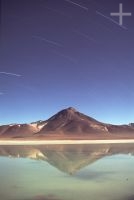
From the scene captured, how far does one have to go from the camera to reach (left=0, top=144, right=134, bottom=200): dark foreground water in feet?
13.1

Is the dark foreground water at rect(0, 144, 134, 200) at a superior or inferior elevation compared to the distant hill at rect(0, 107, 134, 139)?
inferior

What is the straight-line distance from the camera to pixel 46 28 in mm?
4570

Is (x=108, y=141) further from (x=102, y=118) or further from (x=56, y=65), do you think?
(x=56, y=65)

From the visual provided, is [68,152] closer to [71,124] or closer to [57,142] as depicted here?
[57,142]

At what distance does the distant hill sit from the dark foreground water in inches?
9.2

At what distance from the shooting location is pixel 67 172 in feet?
14.5

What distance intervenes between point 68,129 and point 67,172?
1.93 feet

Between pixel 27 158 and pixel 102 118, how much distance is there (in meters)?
1.01

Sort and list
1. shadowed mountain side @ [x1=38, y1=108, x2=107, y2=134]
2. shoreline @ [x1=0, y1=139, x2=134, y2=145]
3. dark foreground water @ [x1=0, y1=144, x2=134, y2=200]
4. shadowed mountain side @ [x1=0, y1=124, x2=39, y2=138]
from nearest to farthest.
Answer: dark foreground water @ [x1=0, y1=144, x2=134, y2=200] < shadowed mountain side @ [x1=38, y1=108, x2=107, y2=134] < shadowed mountain side @ [x1=0, y1=124, x2=39, y2=138] < shoreline @ [x1=0, y1=139, x2=134, y2=145]

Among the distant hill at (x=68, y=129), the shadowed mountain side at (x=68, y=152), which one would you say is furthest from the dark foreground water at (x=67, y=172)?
the distant hill at (x=68, y=129)

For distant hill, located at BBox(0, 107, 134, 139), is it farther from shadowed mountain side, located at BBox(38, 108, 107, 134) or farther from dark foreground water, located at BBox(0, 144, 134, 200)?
dark foreground water, located at BBox(0, 144, 134, 200)

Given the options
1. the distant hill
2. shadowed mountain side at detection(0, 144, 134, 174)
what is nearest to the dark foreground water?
shadowed mountain side at detection(0, 144, 134, 174)

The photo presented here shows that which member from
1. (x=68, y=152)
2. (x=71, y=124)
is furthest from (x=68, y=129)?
(x=68, y=152)

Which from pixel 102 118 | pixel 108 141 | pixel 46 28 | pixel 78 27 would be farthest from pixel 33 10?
pixel 108 141
